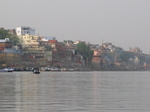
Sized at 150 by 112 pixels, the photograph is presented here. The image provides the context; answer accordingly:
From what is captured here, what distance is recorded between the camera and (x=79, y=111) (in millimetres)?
26422

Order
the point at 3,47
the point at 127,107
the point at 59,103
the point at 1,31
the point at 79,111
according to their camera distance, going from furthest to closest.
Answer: the point at 1,31 → the point at 3,47 → the point at 59,103 → the point at 127,107 → the point at 79,111

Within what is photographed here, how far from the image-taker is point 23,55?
19338 cm

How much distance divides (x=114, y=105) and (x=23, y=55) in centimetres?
16521

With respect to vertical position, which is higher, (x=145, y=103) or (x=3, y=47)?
(x=3, y=47)

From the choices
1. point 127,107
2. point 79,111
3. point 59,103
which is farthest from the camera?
point 59,103

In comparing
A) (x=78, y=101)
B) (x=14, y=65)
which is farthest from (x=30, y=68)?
(x=78, y=101)

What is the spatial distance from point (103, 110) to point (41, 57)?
172837 mm

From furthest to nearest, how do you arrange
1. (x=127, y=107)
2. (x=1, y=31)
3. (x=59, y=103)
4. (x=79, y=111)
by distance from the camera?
(x=1, y=31)
(x=59, y=103)
(x=127, y=107)
(x=79, y=111)

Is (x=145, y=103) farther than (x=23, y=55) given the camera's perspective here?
No

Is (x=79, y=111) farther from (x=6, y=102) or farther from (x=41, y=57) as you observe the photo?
(x=41, y=57)

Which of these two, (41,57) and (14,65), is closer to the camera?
(14,65)

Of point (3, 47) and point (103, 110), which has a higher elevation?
point (3, 47)

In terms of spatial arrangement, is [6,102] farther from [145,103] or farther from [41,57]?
[41,57]

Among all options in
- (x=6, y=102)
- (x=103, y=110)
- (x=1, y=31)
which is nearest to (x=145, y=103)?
(x=103, y=110)
